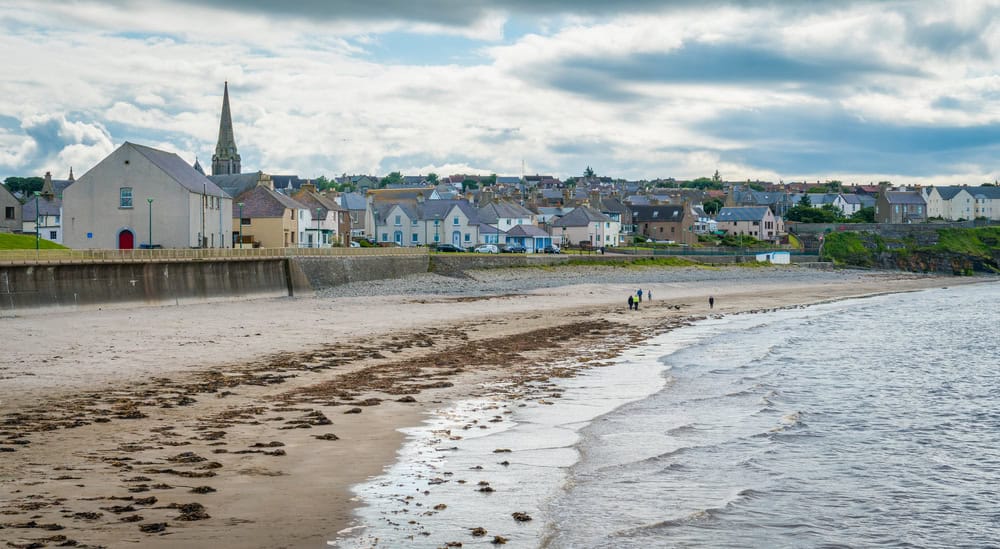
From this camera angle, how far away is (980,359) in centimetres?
3203

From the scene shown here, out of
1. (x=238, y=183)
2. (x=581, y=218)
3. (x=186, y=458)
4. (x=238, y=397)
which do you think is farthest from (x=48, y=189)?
(x=186, y=458)

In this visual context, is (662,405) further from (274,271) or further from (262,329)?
(274,271)

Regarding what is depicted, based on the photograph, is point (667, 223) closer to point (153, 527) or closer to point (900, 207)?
point (900, 207)

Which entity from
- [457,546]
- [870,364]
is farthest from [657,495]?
[870,364]

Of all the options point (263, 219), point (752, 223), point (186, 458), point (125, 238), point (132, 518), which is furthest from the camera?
point (752, 223)

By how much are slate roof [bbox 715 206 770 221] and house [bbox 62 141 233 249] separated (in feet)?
319

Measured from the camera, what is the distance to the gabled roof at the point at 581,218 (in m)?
111

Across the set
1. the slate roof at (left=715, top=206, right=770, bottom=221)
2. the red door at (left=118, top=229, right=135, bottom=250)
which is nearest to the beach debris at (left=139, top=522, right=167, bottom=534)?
the red door at (left=118, top=229, right=135, bottom=250)

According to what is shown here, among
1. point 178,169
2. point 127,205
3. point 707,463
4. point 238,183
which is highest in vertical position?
point 238,183

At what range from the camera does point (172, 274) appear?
141 ft

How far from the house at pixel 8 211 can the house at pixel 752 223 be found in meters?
94.7

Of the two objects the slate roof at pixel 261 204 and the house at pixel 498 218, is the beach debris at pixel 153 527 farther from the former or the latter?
the house at pixel 498 218

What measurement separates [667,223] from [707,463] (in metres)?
118

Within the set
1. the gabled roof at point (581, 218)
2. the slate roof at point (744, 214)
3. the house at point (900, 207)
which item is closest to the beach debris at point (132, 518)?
the gabled roof at point (581, 218)
